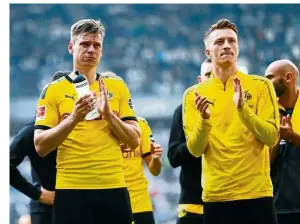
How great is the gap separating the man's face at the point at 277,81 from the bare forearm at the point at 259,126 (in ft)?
3.91

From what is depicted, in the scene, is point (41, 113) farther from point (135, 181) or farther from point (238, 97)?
point (135, 181)

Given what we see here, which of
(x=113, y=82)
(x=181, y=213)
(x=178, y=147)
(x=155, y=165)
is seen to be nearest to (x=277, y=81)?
(x=178, y=147)

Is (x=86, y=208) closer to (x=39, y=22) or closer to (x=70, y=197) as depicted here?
(x=70, y=197)

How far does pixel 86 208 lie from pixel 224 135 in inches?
35.2

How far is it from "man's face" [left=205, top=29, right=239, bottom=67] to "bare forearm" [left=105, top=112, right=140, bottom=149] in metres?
0.70

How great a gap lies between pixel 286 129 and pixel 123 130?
1.21m

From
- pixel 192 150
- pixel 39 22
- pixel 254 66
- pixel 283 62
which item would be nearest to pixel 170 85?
pixel 254 66

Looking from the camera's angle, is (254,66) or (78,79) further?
(254,66)

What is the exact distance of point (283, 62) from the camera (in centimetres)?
539

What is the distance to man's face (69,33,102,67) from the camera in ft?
13.6

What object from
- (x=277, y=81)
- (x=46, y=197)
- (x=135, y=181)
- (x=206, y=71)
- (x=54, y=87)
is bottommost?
(x=46, y=197)

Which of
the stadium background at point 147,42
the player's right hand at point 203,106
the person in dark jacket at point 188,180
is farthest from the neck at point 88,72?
the stadium background at point 147,42

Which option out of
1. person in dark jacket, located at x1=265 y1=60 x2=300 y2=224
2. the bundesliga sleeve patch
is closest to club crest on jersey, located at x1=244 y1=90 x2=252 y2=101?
person in dark jacket, located at x1=265 y1=60 x2=300 y2=224

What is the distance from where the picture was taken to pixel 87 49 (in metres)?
4.16
